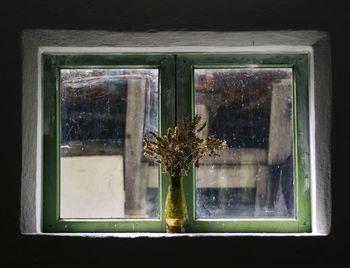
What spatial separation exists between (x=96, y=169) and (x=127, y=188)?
0.52 feet

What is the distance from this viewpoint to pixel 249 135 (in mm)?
2533

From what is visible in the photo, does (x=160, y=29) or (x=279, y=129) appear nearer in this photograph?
(x=160, y=29)

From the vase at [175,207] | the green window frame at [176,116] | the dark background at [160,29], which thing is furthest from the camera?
the green window frame at [176,116]

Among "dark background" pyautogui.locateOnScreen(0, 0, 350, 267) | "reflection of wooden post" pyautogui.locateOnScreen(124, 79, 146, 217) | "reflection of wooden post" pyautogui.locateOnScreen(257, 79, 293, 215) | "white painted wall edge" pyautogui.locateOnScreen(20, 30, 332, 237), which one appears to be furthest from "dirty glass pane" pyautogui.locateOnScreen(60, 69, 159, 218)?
"reflection of wooden post" pyautogui.locateOnScreen(257, 79, 293, 215)

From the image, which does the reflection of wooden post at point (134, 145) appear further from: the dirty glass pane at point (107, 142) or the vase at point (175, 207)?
the vase at point (175, 207)

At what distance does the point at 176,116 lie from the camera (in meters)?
2.53

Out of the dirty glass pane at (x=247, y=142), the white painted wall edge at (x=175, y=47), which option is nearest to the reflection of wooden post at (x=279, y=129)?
the dirty glass pane at (x=247, y=142)

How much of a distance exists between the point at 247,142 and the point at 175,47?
1.69 ft

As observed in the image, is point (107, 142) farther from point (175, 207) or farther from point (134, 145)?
point (175, 207)

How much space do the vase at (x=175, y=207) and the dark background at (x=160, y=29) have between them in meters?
0.12

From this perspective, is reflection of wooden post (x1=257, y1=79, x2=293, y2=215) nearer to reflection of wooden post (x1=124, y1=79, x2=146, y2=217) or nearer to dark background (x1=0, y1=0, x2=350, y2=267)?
dark background (x1=0, y1=0, x2=350, y2=267)

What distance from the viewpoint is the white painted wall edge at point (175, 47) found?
7.68ft

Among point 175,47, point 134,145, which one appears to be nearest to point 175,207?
point 134,145

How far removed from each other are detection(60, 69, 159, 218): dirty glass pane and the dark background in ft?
0.84
